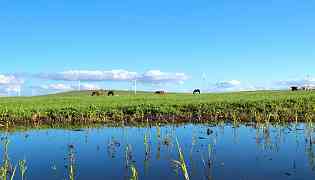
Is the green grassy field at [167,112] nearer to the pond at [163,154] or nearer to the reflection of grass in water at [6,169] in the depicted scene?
the pond at [163,154]

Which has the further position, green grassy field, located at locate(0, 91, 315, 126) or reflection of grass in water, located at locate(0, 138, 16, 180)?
green grassy field, located at locate(0, 91, 315, 126)

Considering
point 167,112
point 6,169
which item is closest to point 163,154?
point 6,169

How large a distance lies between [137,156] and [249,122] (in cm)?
1765

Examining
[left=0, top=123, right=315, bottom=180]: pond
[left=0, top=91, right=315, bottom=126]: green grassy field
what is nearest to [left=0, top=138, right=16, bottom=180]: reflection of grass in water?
[left=0, top=123, right=315, bottom=180]: pond

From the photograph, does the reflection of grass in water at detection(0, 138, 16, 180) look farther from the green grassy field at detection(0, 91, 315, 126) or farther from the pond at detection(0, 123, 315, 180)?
the green grassy field at detection(0, 91, 315, 126)

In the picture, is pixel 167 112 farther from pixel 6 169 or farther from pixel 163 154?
pixel 6 169

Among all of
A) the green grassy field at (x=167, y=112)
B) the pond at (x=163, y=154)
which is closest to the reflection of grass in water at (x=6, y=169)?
the pond at (x=163, y=154)

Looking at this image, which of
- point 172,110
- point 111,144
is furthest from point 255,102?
point 111,144

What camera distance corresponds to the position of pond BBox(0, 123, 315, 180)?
18.5 m

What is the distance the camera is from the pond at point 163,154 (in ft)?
60.7

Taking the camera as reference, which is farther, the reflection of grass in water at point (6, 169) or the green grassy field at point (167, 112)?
the green grassy field at point (167, 112)

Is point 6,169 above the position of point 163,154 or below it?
above

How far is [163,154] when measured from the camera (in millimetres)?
22641

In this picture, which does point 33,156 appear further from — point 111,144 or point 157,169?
point 157,169
